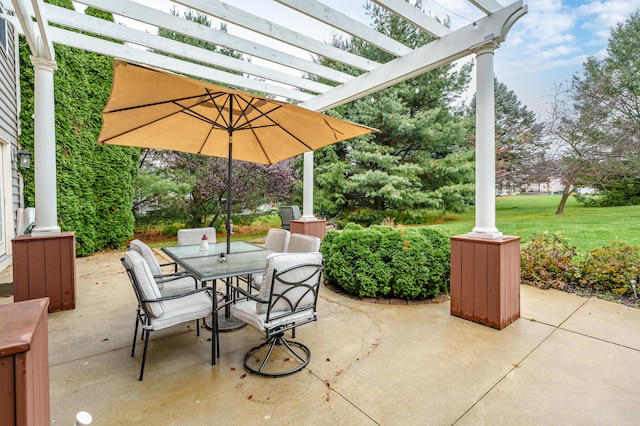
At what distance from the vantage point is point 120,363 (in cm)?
271

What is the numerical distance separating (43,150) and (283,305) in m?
3.78

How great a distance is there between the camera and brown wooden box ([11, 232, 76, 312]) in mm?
3648

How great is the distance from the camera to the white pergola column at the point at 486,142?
3.61m

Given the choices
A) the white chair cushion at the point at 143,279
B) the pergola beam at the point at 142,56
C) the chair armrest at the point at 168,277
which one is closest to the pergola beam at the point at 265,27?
the pergola beam at the point at 142,56

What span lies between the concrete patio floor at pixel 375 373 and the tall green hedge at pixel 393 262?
0.46 m

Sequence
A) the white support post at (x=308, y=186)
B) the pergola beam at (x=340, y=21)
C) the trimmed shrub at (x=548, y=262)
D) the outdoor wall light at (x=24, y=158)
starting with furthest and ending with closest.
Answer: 1. the white support post at (x=308, y=186)
2. the outdoor wall light at (x=24, y=158)
3. the trimmed shrub at (x=548, y=262)
4. the pergola beam at (x=340, y=21)

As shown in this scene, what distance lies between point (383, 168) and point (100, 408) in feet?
33.5

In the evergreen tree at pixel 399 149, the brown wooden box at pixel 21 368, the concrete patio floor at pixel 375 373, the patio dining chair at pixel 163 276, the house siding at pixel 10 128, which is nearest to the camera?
the brown wooden box at pixel 21 368

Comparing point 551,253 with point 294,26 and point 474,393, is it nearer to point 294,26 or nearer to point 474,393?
point 474,393

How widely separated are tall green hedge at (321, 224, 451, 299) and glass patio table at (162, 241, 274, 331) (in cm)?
127

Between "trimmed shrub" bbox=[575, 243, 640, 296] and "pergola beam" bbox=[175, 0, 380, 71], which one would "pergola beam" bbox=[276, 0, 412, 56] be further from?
"trimmed shrub" bbox=[575, 243, 640, 296]

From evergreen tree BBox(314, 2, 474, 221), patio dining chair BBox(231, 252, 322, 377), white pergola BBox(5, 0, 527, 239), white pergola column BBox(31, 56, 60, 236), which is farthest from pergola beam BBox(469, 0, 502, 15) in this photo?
evergreen tree BBox(314, 2, 474, 221)

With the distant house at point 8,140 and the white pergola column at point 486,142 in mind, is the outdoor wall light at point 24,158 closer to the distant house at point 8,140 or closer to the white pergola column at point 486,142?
the distant house at point 8,140

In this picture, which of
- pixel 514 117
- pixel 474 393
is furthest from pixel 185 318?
pixel 514 117
